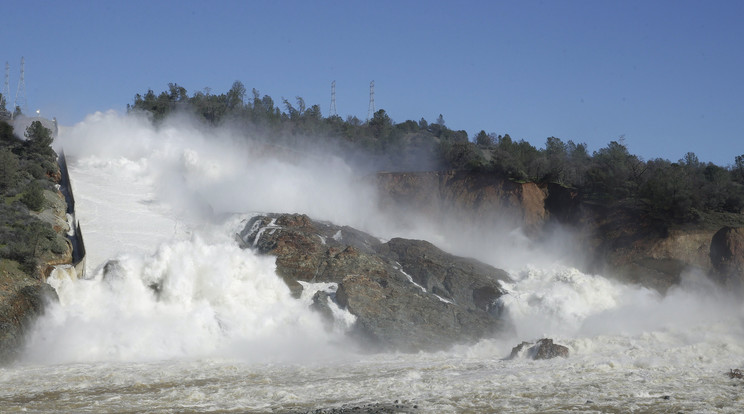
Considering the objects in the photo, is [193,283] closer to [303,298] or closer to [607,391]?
[303,298]

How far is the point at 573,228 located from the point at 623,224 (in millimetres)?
3185

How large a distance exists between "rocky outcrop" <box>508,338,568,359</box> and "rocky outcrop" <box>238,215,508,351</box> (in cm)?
327

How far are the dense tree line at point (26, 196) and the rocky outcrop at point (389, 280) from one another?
891cm

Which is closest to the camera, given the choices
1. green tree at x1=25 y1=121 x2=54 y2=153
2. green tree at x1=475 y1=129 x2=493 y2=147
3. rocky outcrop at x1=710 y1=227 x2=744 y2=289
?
rocky outcrop at x1=710 y1=227 x2=744 y2=289

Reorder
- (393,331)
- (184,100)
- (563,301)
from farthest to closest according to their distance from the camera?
(184,100) → (563,301) → (393,331)

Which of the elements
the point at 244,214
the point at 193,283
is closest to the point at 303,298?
the point at 193,283

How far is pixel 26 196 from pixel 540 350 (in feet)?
76.3

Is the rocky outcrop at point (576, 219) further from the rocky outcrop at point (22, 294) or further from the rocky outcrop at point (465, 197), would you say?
the rocky outcrop at point (22, 294)

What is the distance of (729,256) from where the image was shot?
34000 millimetres

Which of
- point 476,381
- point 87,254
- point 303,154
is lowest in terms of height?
point 476,381

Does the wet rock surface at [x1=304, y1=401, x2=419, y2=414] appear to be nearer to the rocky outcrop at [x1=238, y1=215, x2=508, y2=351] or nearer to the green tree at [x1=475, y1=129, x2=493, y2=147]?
the rocky outcrop at [x1=238, y1=215, x2=508, y2=351]

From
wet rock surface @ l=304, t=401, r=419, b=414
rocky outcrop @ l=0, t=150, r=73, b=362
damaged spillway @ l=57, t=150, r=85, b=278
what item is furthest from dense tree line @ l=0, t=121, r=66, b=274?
wet rock surface @ l=304, t=401, r=419, b=414

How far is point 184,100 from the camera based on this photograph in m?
76.2

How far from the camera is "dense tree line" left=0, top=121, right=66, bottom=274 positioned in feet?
86.8
